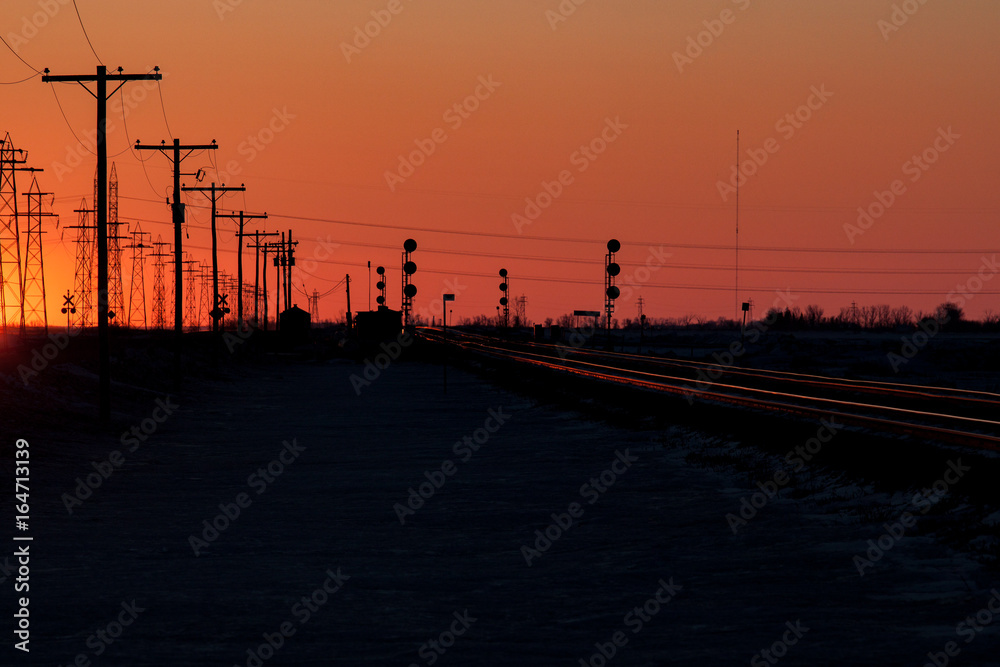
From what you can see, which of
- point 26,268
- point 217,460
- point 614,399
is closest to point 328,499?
point 217,460

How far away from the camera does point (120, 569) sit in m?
10.9

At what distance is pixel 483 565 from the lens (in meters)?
11.1

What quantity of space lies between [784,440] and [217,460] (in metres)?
10.4

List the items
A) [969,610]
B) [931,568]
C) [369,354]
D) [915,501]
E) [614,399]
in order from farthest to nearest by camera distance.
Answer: [369,354] < [614,399] < [915,501] < [931,568] < [969,610]

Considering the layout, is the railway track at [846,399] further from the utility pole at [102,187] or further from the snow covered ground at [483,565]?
the utility pole at [102,187]

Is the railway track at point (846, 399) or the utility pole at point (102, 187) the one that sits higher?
the utility pole at point (102, 187)

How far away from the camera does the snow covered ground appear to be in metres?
7.91

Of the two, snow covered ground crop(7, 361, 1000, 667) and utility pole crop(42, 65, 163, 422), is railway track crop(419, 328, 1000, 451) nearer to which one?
snow covered ground crop(7, 361, 1000, 667)

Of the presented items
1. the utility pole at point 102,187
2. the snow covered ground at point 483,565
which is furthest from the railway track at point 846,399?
the utility pole at point 102,187

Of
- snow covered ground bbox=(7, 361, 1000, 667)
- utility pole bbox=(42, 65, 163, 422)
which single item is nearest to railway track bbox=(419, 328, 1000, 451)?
snow covered ground bbox=(7, 361, 1000, 667)

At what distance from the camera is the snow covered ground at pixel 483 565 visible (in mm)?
7906

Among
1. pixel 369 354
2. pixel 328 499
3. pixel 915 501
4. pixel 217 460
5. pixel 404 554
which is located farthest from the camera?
pixel 369 354

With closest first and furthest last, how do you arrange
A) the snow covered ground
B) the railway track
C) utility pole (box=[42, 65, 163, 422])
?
the snow covered ground < the railway track < utility pole (box=[42, 65, 163, 422])

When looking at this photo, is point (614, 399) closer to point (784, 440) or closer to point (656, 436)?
point (656, 436)
